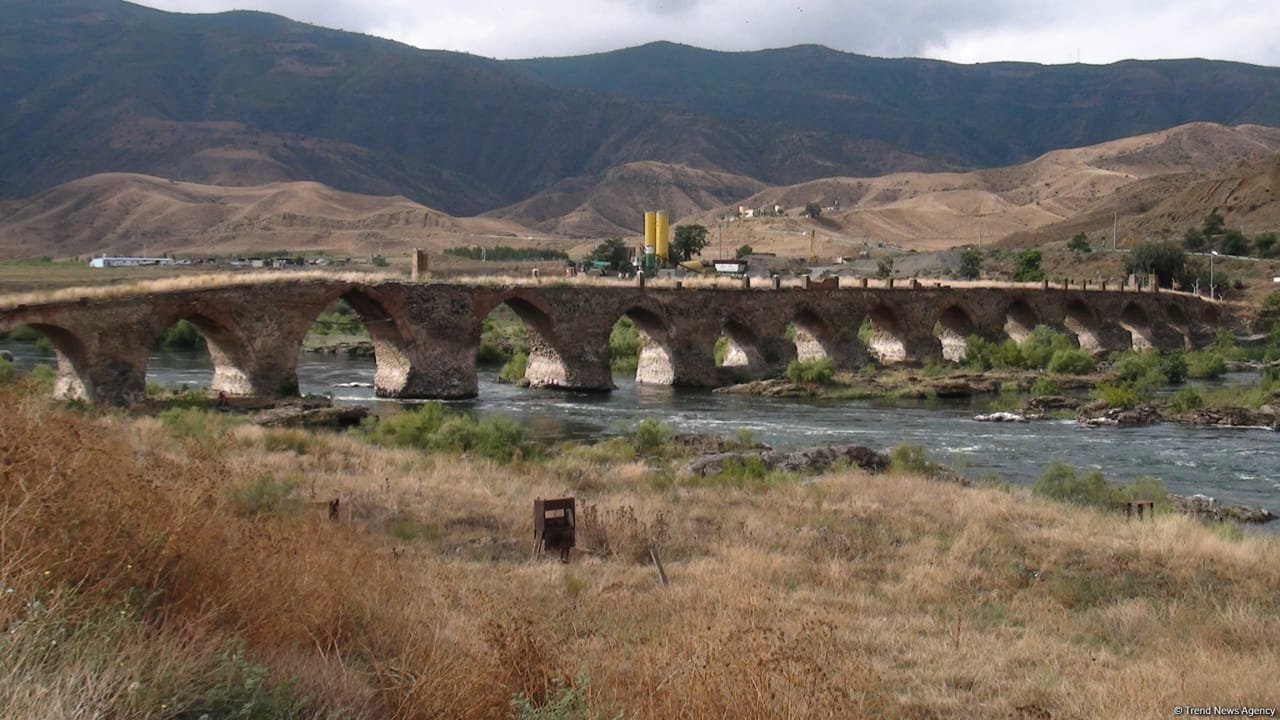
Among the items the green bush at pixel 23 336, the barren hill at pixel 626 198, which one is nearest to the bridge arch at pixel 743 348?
the green bush at pixel 23 336

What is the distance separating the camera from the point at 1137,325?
6128 cm

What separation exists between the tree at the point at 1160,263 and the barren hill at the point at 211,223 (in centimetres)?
5901

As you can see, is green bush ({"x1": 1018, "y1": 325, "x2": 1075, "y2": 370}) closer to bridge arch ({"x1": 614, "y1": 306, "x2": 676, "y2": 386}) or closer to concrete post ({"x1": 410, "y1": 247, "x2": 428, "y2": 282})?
Answer: bridge arch ({"x1": 614, "y1": 306, "x2": 676, "y2": 386})

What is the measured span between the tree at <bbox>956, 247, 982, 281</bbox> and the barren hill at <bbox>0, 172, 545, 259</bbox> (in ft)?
157

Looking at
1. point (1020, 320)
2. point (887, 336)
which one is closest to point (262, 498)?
point (887, 336)

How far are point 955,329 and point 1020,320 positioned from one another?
548 cm

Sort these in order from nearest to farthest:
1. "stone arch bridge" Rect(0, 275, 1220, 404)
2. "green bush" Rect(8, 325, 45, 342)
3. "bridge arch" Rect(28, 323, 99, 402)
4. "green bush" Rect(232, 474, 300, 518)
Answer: "green bush" Rect(232, 474, 300, 518)
"bridge arch" Rect(28, 323, 99, 402)
"stone arch bridge" Rect(0, 275, 1220, 404)
"green bush" Rect(8, 325, 45, 342)

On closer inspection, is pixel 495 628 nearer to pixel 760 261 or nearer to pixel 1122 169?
pixel 760 261

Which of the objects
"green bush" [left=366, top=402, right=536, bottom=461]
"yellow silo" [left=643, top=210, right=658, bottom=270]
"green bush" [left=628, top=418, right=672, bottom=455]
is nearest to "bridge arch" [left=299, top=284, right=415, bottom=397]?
"green bush" [left=366, top=402, right=536, bottom=461]

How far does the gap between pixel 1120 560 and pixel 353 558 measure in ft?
25.7

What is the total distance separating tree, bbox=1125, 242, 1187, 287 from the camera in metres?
70.4

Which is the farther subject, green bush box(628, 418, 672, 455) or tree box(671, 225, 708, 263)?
tree box(671, 225, 708, 263)

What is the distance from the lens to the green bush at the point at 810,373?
3934 centimetres

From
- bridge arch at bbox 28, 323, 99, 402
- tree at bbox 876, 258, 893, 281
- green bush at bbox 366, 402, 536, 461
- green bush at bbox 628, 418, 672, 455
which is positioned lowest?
green bush at bbox 628, 418, 672, 455
